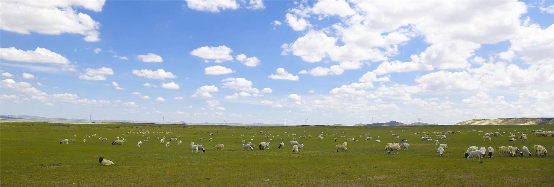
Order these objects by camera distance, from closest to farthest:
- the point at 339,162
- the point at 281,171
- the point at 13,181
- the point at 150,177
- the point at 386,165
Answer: the point at 13,181 < the point at 150,177 < the point at 281,171 < the point at 386,165 < the point at 339,162

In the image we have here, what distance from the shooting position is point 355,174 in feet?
93.0

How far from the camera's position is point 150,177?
2822 cm

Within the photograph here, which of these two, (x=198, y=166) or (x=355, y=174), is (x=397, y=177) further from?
(x=198, y=166)

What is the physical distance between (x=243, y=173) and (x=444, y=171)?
16575 millimetres

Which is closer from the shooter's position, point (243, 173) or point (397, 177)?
point (397, 177)

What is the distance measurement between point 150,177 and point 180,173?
2608 mm

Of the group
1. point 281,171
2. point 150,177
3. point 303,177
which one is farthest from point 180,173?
point 303,177

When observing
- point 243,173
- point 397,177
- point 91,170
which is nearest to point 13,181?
point 91,170

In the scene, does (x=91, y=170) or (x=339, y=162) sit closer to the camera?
(x=91, y=170)

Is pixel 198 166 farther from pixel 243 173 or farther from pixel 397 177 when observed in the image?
pixel 397 177

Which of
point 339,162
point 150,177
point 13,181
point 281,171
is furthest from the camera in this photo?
point 339,162

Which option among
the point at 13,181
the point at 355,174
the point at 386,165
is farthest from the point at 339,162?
the point at 13,181

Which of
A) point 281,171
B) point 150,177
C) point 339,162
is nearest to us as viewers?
point 150,177

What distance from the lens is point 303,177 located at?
27.4 metres
